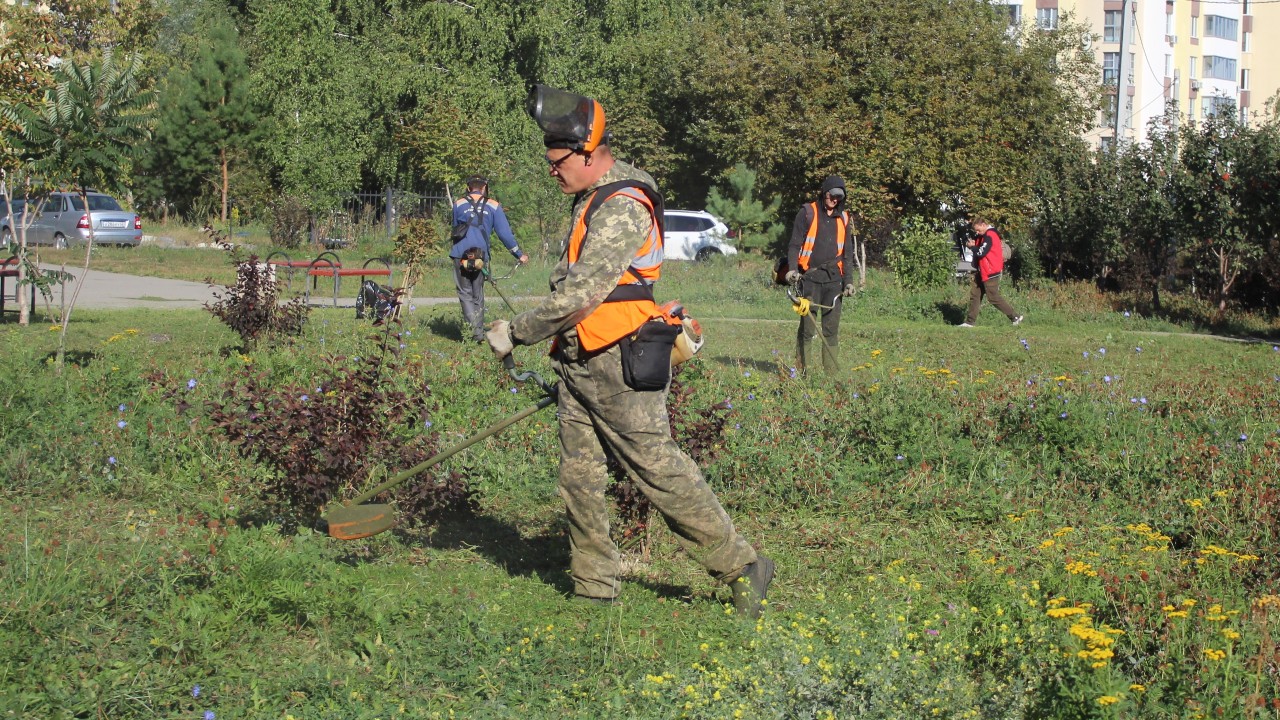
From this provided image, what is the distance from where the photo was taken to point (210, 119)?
33.5 meters

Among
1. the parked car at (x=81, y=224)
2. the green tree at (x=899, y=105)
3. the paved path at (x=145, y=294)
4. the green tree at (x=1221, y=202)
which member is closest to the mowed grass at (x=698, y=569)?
the paved path at (x=145, y=294)

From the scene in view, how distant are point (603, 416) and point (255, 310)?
6850 mm

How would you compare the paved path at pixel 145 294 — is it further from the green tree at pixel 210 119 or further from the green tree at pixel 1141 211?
the green tree at pixel 210 119

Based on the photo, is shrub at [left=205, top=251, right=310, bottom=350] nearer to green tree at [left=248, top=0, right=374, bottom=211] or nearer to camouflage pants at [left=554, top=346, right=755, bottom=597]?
camouflage pants at [left=554, top=346, right=755, bottom=597]

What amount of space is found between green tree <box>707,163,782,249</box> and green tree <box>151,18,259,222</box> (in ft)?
42.6

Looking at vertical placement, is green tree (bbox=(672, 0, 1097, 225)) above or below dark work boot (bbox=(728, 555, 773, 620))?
above

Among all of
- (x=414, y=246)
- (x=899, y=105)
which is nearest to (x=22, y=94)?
(x=414, y=246)

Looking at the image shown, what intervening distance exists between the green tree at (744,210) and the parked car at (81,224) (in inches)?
566

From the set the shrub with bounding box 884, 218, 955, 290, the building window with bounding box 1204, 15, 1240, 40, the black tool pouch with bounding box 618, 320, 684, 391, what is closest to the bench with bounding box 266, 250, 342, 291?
the black tool pouch with bounding box 618, 320, 684, 391

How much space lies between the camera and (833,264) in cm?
1125

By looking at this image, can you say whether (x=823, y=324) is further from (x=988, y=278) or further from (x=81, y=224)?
(x=81, y=224)

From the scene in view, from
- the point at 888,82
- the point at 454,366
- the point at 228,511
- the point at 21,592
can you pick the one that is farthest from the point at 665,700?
the point at 888,82

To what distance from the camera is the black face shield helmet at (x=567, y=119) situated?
4.86 m

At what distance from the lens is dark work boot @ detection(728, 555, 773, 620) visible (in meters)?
5.01
